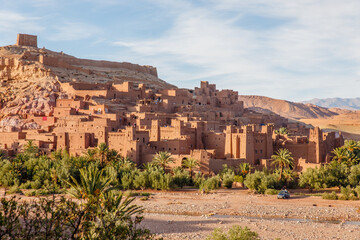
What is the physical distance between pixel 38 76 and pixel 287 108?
11825cm

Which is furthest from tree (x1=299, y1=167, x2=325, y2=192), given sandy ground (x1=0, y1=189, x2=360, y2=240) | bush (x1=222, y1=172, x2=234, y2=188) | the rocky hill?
the rocky hill

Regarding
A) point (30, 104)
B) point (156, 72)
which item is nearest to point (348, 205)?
point (30, 104)

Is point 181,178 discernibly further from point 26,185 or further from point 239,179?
point 26,185

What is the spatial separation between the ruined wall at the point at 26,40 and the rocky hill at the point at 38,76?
1.56 m

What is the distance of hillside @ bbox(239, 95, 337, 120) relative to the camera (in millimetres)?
153875

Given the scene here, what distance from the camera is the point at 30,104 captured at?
5006cm

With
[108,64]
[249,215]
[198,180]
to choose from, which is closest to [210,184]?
[198,180]

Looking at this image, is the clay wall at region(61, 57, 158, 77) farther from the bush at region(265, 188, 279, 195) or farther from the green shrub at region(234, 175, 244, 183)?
the bush at region(265, 188, 279, 195)

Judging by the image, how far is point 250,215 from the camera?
2598cm

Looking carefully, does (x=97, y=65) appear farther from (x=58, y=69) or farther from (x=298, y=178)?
(x=298, y=178)

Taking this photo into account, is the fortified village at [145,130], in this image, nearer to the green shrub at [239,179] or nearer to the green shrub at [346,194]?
the green shrub at [239,179]

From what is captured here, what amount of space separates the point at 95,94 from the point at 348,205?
3243cm

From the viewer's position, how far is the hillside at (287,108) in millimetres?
153875

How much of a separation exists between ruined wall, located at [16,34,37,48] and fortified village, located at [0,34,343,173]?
42.9 ft
